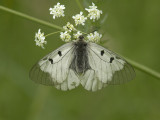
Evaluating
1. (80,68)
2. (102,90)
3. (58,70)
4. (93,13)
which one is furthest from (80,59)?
(102,90)

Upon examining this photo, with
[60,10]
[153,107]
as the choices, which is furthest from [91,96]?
[60,10]

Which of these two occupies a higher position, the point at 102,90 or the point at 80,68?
the point at 102,90

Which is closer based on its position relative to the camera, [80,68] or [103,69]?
[103,69]

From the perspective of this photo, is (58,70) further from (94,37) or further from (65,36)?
(94,37)

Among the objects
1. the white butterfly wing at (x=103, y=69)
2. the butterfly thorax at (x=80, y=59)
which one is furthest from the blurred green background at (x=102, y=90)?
the white butterfly wing at (x=103, y=69)

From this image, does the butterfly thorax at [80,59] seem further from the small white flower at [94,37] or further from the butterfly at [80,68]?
the small white flower at [94,37]

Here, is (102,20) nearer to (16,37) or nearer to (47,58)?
(47,58)

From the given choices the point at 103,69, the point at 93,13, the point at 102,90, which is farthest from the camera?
the point at 102,90
